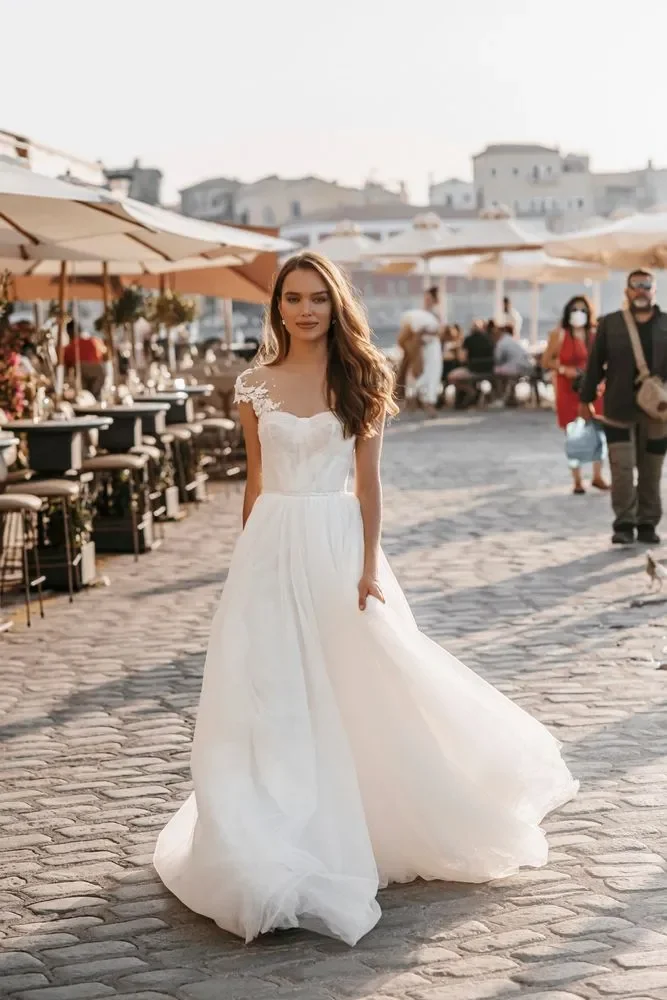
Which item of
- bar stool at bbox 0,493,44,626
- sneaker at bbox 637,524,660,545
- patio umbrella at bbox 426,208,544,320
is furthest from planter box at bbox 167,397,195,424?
patio umbrella at bbox 426,208,544,320

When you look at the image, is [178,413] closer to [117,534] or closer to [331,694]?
[117,534]

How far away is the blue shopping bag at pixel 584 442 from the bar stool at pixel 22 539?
4.91 metres

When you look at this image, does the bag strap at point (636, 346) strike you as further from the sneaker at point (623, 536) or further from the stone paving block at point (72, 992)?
the stone paving block at point (72, 992)

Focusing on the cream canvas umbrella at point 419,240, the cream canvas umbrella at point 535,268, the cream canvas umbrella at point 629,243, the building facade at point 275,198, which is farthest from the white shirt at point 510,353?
the building facade at point 275,198

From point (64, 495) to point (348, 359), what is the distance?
5825 mm

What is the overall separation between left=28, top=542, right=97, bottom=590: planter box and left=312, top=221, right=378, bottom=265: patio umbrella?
78.1ft

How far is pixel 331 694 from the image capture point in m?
5.12

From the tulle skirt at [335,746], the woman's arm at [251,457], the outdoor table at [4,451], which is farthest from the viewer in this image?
the outdoor table at [4,451]

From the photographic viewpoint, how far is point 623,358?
13008mm

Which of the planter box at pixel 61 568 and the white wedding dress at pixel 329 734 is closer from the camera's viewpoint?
the white wedding dress at pixel 329 734

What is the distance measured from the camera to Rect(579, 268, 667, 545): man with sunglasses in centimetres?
1297

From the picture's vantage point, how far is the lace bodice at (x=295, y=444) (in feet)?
17.4

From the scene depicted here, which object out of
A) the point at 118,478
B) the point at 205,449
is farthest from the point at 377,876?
the point at 205,449

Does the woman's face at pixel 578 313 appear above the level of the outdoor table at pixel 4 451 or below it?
above
